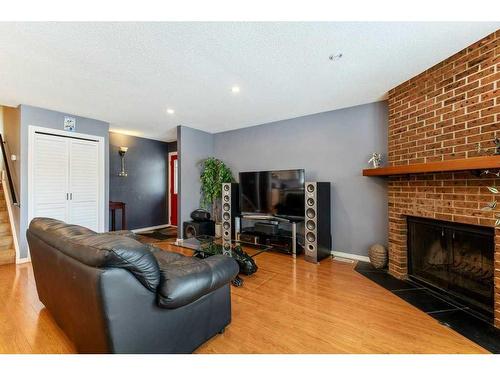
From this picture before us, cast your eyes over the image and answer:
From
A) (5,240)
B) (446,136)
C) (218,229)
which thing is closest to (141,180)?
(218,229)

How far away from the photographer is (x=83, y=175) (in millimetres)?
3941

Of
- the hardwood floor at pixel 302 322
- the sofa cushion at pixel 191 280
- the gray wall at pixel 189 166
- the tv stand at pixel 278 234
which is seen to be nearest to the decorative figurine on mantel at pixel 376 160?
the tv stand at pixel 278 234

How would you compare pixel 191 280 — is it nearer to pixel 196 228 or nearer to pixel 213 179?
pixel 196 228

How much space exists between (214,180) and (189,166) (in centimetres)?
58

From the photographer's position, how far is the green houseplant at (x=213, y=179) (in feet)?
15.3

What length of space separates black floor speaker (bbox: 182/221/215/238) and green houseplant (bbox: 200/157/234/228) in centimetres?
37

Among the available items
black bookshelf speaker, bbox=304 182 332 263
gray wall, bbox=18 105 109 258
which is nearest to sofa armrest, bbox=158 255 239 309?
black bookshelf speaker, bbox=304 182 332 263

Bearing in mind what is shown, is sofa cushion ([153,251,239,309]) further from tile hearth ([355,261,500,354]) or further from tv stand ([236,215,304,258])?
tv stand ([236,215,304,258])

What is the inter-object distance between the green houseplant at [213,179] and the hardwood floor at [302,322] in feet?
7.69

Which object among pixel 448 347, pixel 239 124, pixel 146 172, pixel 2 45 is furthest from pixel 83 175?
pixel 448 347

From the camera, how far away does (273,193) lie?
383 centimetres

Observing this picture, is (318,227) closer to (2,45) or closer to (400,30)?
(400,30)

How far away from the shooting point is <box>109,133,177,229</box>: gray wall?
5.19 meters

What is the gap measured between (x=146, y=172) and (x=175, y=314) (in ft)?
16.7
